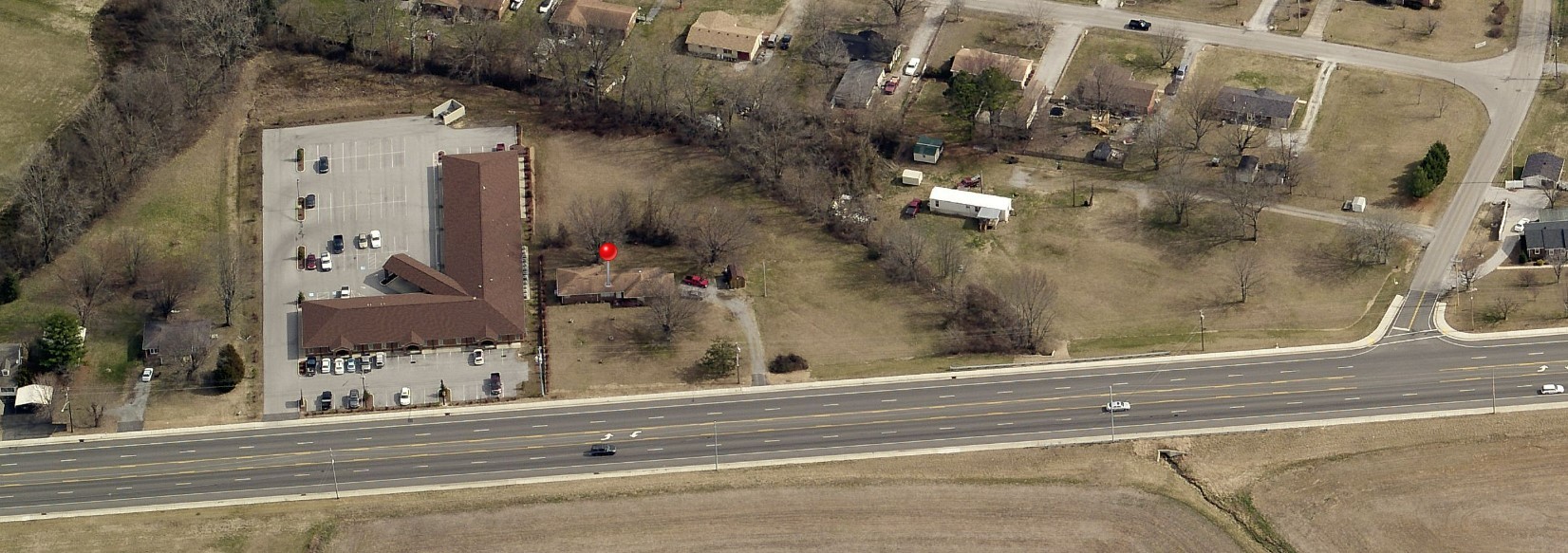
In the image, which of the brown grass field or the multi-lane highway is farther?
the multi-lane highway

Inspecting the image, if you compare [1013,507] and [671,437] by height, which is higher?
[671,437]

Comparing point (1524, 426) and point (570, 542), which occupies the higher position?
point (1524, 426)

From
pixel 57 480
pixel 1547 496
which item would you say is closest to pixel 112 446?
pixel 57 480

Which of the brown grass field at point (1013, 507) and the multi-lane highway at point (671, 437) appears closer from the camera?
the brown grass field at point (1013, 507)

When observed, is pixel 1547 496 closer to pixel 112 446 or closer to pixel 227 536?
pixel 227 536
